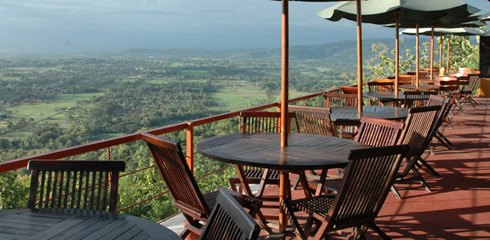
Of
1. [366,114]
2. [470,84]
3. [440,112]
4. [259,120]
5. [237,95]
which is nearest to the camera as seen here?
[259,120]

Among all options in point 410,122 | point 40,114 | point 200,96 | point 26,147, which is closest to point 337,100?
point 410,122

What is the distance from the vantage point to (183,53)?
3875cm

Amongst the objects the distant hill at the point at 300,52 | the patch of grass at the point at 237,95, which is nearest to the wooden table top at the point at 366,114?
the distant hill at the point at 300,52

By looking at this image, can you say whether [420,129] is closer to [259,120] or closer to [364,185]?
[259,120]

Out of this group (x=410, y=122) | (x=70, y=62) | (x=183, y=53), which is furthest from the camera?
(x=183, y=53)

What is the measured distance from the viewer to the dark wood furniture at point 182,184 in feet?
7.76

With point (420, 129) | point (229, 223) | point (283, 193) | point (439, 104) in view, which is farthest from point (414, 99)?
point (229, 223)

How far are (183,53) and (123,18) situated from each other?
845 inches

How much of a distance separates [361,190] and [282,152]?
0.63m

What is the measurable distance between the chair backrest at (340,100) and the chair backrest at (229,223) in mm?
4949

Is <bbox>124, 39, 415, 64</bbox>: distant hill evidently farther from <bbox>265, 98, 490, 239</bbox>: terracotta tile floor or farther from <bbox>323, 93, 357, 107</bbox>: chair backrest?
<bbox>265, 98, 490, 239</bbox>: terracotta tile floor

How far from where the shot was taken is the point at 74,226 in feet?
5.28

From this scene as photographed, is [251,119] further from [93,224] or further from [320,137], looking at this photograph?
[93,224]

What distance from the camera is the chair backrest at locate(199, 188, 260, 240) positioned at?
3.83ft
